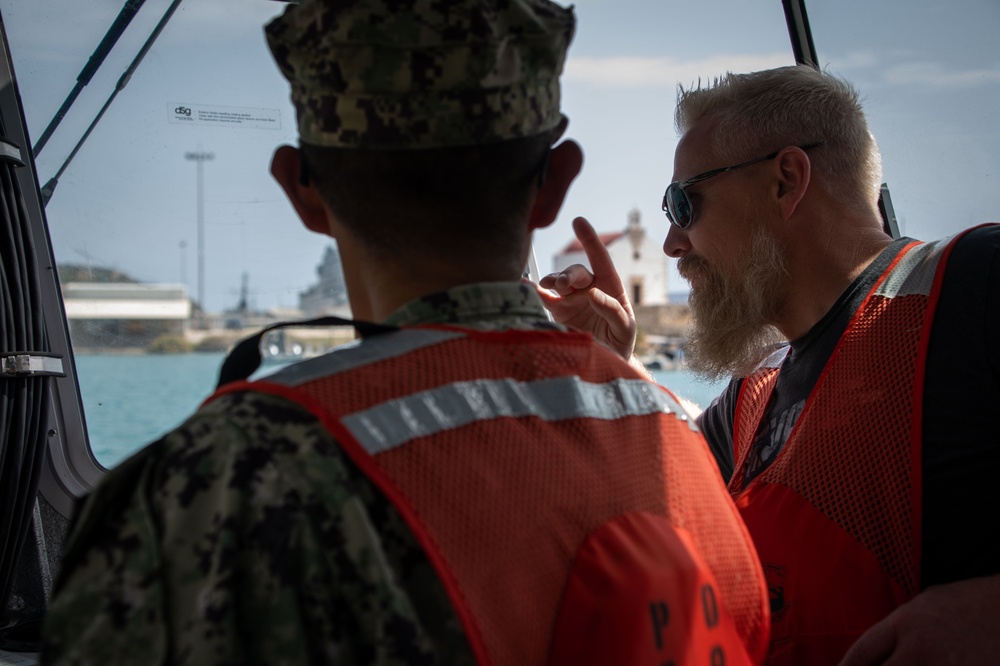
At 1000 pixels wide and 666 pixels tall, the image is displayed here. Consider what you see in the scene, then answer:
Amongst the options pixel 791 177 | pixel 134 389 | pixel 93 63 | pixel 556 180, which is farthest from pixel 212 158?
pixel 556 180

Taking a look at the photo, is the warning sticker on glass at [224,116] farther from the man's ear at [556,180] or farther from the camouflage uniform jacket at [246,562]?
the camouflage uniform jacket at [246,562]

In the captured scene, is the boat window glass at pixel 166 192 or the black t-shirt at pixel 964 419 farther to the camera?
the boat window glass at pixel 166 192

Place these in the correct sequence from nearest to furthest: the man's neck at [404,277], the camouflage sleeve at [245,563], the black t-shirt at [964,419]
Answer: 1. the camouflage sleeve at [245,563]
2. the man's neck at [404,277]
3. the black t-shirt at [964,419]

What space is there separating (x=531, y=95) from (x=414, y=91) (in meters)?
0.15

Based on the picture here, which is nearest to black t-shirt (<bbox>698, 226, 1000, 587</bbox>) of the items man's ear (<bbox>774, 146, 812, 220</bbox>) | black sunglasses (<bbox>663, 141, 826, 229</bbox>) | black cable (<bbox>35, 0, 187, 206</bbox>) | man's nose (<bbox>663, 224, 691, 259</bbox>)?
man's ear (<bbox>774, 146, 812, 220</bbox>)

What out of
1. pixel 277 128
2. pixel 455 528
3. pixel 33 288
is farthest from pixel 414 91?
pixel 277 128

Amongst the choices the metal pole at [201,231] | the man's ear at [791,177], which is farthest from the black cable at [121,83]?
the man's ear at [791,177]

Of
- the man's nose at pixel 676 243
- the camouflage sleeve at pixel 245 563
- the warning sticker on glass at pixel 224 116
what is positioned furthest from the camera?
the warning sticker on glass at pixel 224 116

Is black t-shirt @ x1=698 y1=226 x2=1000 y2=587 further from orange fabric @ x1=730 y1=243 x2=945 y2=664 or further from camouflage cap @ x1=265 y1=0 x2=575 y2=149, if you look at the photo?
camouflage cap @ x1=265 y1=0 x2=575 y2=149

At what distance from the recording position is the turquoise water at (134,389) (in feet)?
9.96

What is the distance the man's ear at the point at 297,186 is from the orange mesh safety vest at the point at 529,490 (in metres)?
0.19

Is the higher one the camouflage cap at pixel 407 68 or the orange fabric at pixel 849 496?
the camouflage cap at pixel 407 68

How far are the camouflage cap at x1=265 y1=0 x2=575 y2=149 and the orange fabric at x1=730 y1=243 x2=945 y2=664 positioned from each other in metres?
1.11

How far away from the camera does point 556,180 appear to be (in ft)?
3.57
